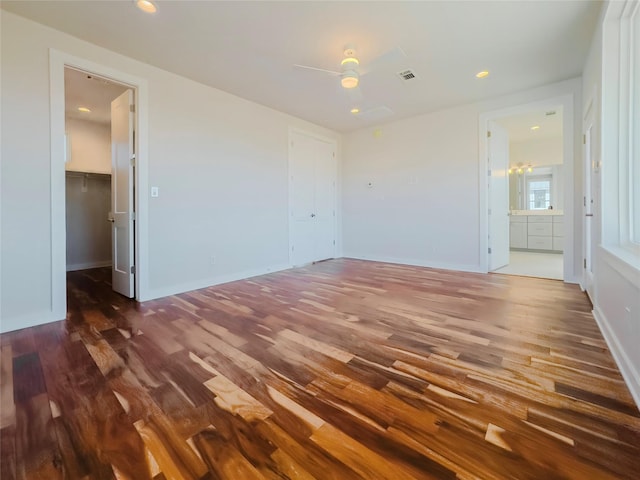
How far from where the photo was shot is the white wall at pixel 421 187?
452 cm

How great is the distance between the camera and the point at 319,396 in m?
1.46

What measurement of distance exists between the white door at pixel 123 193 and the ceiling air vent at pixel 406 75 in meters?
3.16

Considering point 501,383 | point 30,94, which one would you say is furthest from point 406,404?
point 30,94

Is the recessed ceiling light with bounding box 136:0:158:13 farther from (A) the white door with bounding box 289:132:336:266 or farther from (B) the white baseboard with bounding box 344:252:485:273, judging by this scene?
(B) the white baseboard with bounding box 344:252:485:273

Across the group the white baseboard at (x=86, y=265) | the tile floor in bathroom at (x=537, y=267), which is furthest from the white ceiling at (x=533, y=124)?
the white baseboard at (x=86, y=265)

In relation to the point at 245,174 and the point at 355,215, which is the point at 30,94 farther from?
the point at 355,215

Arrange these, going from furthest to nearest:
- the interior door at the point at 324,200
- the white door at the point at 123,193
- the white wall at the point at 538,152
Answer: the white wall at the point at 538,152 → the interior door at the point at 324,200 → the white door at the point at 123,193

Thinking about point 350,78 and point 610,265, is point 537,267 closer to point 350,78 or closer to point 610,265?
point 610,265

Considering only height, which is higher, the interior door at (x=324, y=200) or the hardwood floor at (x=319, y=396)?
the interior door at (x=324, y=200)

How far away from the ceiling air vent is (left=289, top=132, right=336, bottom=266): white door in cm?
212

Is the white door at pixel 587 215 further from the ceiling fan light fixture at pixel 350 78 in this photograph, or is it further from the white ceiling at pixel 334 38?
the ceiling fan light fixture at pixel 350 78

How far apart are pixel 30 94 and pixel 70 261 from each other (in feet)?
11.6

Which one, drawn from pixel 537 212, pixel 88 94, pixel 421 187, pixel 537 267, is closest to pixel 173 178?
pixel 88 94

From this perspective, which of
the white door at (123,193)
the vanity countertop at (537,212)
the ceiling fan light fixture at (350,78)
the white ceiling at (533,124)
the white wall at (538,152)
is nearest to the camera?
the ceiling fan light fixture at (350,78)
